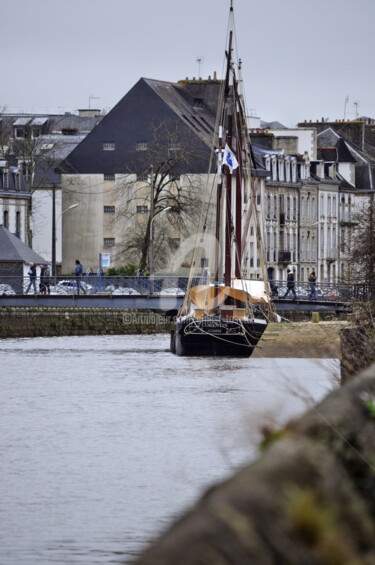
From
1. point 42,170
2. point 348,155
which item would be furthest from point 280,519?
point 348,155

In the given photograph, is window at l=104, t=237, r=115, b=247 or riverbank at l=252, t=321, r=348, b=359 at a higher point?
window at l=104, t=237, r=115, b=247

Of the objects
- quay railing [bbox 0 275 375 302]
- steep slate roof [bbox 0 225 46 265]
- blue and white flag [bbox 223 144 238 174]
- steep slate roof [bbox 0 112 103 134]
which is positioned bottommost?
quay railing [bbox 0 275 375 302]

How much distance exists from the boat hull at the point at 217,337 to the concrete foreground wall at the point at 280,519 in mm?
46207

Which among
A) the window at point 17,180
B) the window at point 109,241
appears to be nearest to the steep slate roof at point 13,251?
the window at point 17,180

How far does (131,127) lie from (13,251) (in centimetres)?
2068

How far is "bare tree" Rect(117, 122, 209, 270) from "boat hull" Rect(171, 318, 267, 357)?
2882cm

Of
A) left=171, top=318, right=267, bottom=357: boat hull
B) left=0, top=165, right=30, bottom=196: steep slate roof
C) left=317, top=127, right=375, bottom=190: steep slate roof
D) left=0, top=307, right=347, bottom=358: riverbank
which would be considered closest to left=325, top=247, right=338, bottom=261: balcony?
left=317, top=127, right=375, bottom=190: steep slate roof

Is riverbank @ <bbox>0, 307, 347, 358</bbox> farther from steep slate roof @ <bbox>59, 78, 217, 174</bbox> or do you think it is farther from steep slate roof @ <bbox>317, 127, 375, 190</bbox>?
steep slate roof @ <bbox>317, 127, 375, 190</bbox>

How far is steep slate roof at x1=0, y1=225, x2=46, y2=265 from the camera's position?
80006mm

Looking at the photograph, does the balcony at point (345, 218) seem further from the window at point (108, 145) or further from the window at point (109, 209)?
the window at point (108, 145)

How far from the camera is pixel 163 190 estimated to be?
9212 centimetres

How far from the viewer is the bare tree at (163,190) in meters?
86.2

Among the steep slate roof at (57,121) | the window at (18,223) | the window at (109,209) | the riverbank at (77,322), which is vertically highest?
the steep slate roof at (57,121)

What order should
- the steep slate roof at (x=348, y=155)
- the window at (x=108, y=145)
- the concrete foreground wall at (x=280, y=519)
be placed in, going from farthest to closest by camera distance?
the steep slate roof at (x=348, y=155)
the window at (x=108, y=145)
the concrete foreground wall at (x=280, y=519)
